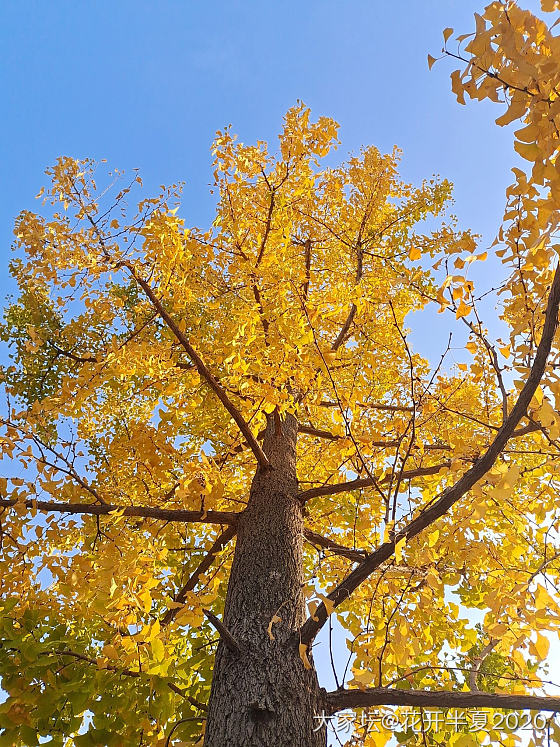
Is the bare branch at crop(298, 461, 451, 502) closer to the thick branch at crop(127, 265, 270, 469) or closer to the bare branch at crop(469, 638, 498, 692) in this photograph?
the thick branch at crop(127, 265, 270, 469)

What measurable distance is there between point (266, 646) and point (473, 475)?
1.20 meters

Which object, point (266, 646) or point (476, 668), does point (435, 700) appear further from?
point (266, 646)

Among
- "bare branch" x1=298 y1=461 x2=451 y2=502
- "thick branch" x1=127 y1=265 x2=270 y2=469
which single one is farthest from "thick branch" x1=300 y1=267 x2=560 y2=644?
Result: "thick branch" x1=127 y1=265 x2=270 y2=469

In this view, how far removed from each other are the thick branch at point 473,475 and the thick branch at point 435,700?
0.26 metres

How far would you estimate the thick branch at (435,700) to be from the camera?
1.71 metres

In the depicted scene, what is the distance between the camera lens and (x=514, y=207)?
1620 mm

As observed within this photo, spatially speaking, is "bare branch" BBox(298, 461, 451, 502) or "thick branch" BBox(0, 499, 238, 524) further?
"bare branch" BBox(298, 461, 451, 502)

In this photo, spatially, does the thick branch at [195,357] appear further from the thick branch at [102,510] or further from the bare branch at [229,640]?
the bare branch at [229,640]

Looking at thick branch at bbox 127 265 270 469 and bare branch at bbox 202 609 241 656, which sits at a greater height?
thick branch at bbox 127 265 270 469

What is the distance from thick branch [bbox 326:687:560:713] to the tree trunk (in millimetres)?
105

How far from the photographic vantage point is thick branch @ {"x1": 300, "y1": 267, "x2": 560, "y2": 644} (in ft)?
4.55

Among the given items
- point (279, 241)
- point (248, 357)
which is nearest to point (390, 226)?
point (279, 241)

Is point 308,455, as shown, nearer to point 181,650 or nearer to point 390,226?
point 181,650

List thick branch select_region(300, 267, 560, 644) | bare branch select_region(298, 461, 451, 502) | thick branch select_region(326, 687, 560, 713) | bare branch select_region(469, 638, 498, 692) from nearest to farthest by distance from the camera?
1. thick branch select_region(300, 267, 560, 644)
2. thick branch select_region(326, 687, 560, 713)
3. bare branch select_region(469, 638, 498, 692)
4. bare branch select_region(298, 461, 451, 502)
